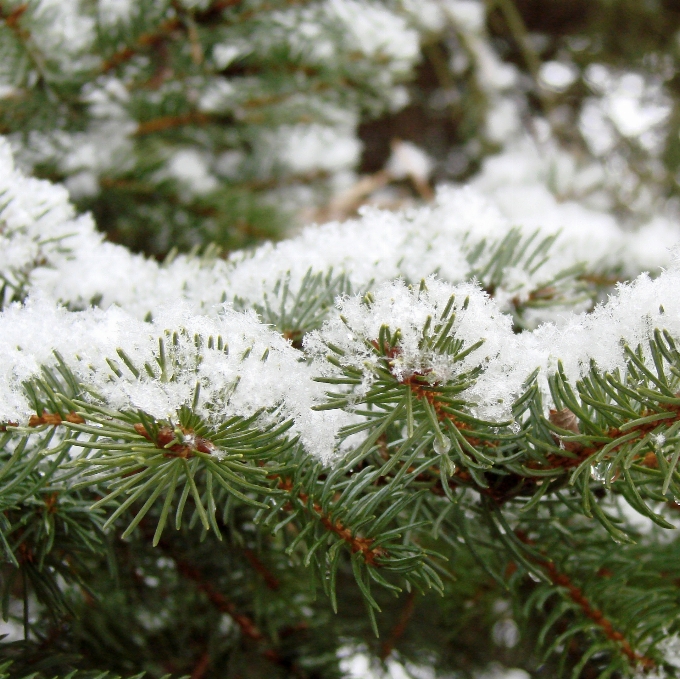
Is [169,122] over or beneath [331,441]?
over

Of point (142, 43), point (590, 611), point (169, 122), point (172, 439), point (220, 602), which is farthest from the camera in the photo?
point (169, 122)

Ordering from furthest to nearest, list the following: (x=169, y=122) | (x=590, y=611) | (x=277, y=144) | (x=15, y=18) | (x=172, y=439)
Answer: (x=277, y=144)
(x=169, y=122)
(x=15, y=18)
(x=590, y=611)
(x=172, y=439)

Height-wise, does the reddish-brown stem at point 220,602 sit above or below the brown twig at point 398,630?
above

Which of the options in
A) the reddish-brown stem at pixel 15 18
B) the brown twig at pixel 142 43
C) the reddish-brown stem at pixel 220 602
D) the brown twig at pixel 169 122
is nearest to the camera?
the reddish-brown stem at pixel 220 602

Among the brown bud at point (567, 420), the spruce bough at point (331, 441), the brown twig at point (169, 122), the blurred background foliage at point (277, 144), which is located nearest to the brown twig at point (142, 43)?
the blurred background foliage at point (277, 144)

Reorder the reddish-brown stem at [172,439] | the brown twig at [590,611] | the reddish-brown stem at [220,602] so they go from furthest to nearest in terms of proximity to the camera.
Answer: the reddish-brown stem at [220,602] < the brown twig at [590,611] < the reddish-brown stem at [172,439]

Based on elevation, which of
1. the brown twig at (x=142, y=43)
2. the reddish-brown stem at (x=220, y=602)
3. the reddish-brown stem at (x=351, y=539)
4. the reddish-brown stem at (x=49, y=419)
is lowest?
the reddish-brown stem at (x=220, y=602)

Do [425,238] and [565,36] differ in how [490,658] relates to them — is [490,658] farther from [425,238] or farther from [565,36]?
[565,36]

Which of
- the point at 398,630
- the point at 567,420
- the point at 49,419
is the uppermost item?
the point at 49,419

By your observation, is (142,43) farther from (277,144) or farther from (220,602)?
(220,602)

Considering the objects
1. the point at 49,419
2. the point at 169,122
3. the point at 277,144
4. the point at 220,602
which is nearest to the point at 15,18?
the point at 169,122

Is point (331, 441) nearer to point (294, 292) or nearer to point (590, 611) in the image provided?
point (294, 292)

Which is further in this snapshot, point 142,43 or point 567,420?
point 142,43

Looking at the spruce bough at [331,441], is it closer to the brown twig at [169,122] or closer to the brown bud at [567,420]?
the brown bud at [567,420]
